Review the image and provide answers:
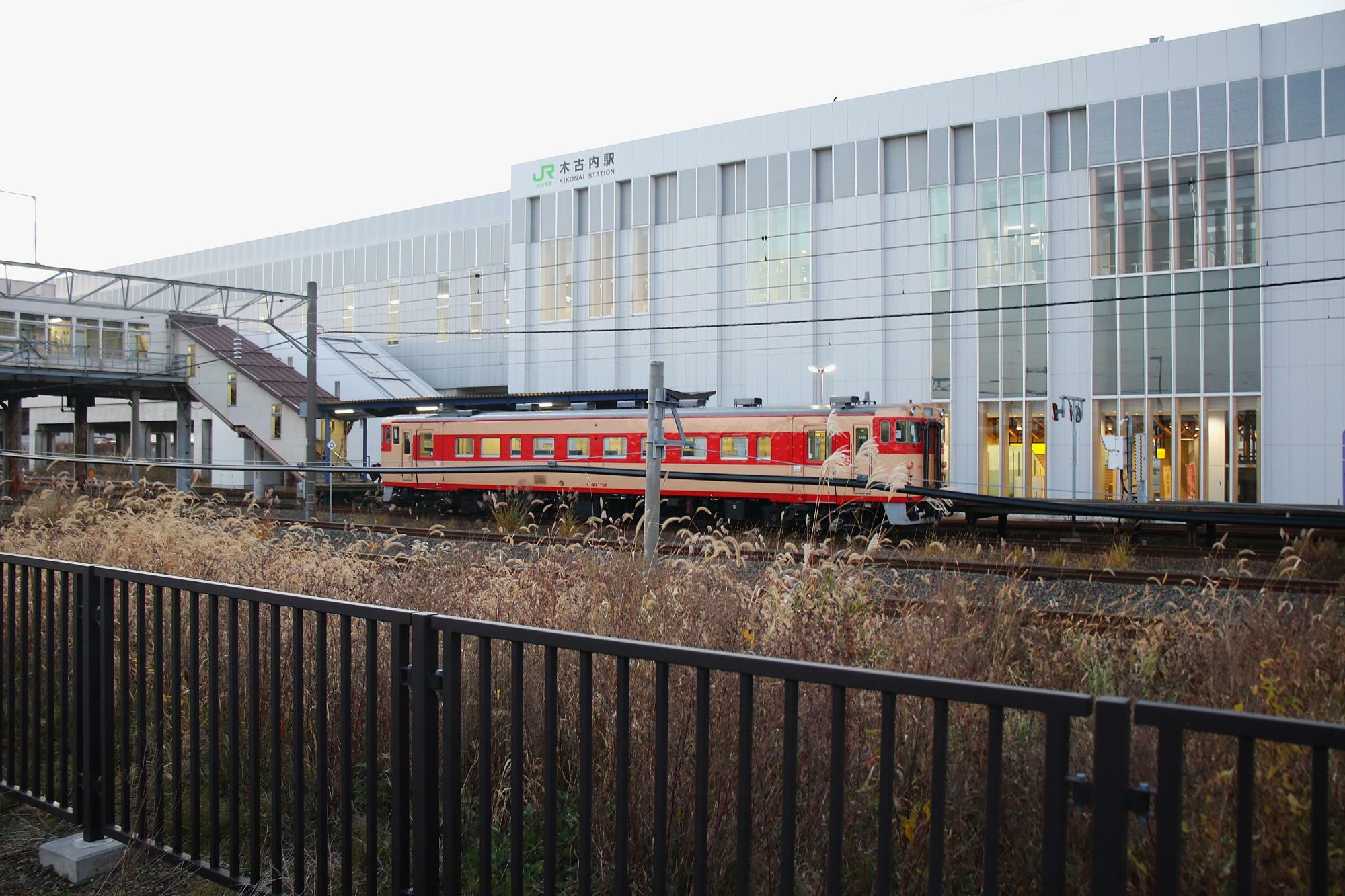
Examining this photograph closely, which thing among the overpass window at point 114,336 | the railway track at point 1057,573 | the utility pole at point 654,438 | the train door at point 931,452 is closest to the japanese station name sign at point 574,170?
the overpass window at point 114,336

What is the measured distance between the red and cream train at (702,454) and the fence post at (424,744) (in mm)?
14218

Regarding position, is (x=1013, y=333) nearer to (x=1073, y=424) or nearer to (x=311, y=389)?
(x=1073, y=424)

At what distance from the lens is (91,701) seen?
171 inches

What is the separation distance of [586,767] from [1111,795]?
1456 millimetres

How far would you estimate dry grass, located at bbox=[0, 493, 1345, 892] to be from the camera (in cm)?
339

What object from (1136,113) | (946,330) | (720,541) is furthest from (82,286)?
(720,541)

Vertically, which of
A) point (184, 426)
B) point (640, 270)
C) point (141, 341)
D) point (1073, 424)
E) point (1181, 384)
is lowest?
point (1073, 424)

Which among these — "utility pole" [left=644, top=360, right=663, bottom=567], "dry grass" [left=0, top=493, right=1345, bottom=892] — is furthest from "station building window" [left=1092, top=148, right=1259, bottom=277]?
"utility pole" [left=644, top=360, right=663, bottom=567]

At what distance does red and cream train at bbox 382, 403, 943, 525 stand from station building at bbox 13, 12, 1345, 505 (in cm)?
439

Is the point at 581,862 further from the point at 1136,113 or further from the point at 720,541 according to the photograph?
the point at 1136,113

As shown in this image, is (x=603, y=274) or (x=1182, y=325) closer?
(x=1182, y=325)

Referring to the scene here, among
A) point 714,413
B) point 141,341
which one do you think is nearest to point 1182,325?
point 714,413

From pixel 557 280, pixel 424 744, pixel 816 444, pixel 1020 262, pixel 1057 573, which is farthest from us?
pixel 557 280

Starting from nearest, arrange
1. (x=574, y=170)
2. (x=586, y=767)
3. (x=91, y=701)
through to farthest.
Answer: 1. (x=586, y=767)
2. (x=91, y=701)
3. (x=574, y=170)
